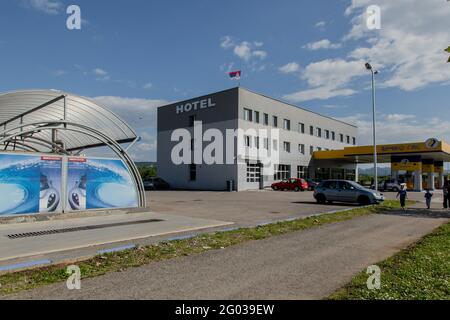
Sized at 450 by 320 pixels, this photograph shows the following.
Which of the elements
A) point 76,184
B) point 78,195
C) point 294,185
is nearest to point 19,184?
point 76,184

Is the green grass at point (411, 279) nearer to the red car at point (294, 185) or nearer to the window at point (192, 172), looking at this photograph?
the red car at point (294, 185)

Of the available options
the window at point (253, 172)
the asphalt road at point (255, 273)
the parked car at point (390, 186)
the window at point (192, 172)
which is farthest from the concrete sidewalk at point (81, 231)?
the parked car at point (390, 186)

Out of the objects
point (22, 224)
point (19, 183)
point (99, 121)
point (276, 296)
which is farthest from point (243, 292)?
point (99, 121)

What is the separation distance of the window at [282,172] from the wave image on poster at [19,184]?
109 ft

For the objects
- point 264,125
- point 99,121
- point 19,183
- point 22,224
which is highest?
point 264,125

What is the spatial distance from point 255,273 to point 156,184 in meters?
38.8

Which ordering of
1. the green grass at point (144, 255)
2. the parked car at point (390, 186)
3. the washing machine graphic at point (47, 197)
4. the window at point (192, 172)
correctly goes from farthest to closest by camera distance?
the window at point (192, 172)
the parked car at point (390, 186)
the washing machine graphic at point (47, 197)
the green grass at point (144, 255)

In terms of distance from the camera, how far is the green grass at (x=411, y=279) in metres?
4.52

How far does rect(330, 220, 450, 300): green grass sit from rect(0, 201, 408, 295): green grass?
353 centimetres

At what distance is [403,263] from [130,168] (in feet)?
42.4

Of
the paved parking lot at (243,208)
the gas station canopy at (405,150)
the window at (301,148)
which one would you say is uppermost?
the window at (301,148)

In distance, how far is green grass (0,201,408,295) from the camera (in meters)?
5.41
